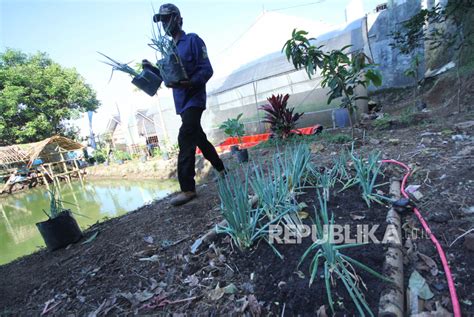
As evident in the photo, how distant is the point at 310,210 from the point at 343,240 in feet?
1.10

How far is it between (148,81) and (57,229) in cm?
134

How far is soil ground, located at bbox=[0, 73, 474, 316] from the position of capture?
2.75 ft

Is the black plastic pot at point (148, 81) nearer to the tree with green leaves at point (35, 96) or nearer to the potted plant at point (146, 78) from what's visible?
the potted plant at point (146, 78)

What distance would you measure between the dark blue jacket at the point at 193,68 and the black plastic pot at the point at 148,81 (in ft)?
0.56

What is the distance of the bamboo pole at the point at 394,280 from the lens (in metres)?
0.69

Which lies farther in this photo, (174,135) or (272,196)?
(174,135)

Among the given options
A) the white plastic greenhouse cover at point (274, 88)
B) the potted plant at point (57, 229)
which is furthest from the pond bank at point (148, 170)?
the potted plant at point (57, 229)

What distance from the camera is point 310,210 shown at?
136cm

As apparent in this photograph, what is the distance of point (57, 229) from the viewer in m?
1.86

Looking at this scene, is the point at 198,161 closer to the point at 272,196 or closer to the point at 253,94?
the point at 253,94

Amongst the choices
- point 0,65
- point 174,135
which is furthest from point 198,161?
point 0,65

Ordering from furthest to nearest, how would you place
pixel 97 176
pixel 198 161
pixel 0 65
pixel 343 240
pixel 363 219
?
pixel 0 65
pixel 97 176
pixel 198 161
pixel 363 219
pixel 343 240

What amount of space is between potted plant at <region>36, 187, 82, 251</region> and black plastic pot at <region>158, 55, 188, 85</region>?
4.15 feet

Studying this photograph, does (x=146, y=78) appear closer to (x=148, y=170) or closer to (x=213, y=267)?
(x=213, y=267)
